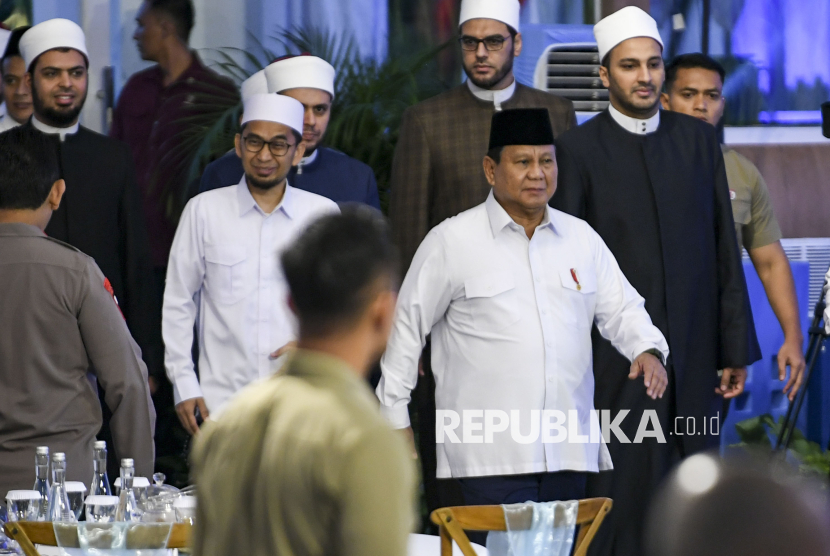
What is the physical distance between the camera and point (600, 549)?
381cm

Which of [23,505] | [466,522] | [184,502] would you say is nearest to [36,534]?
[23,505]

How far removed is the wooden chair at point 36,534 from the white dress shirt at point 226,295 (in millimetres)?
1553

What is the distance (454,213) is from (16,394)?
62.4 inches

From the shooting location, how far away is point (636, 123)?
3.91 m

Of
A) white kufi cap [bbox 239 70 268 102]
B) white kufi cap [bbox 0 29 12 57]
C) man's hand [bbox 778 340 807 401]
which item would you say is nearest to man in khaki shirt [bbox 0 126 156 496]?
white kufi cap [bbox 239 70 268 102]

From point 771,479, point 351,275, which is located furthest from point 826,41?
point 771,479

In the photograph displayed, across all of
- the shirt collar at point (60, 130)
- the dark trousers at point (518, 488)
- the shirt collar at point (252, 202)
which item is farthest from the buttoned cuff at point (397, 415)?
the shirt collar at point (60, 130)

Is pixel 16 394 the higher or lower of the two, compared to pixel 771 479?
lower

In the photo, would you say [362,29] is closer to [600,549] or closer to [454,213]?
[454,213]

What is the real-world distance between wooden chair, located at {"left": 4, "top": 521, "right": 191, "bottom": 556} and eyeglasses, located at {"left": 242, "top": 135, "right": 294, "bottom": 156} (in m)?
1.81

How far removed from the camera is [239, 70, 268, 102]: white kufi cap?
15.0ft

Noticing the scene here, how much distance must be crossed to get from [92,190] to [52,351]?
4.56 feet

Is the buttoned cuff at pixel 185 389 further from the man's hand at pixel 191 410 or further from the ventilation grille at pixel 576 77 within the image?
the ventilation grille at pixel 576 77

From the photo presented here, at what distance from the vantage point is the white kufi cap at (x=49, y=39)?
412 cm
